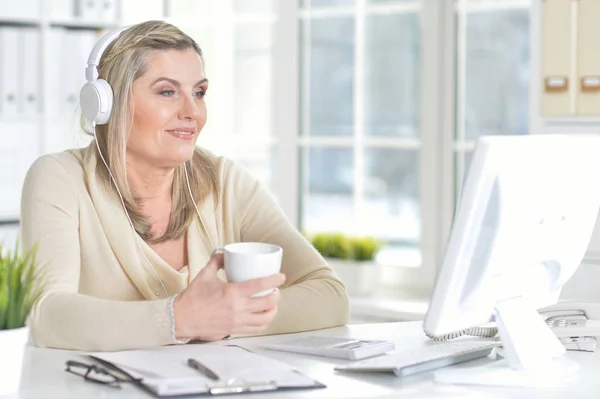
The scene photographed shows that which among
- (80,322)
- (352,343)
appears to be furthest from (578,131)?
(80,322)

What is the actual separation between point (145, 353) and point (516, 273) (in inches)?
24.5

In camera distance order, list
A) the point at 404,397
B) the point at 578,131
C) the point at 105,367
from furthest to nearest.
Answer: the point at 578,131 → the point at 105,367 → the point at 404,397

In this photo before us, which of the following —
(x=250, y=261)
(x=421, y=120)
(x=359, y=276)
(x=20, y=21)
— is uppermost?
(x=20, y=21)

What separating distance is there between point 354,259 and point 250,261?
225 centimetres

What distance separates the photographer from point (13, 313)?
4.80 ft

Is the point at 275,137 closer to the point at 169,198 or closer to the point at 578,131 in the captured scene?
the point at 578,131

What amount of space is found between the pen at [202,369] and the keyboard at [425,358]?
0.74 feet

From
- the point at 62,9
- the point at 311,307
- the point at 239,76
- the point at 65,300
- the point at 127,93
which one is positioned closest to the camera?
the point at 65,300

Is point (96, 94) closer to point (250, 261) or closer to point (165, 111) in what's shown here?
point (165, 111)

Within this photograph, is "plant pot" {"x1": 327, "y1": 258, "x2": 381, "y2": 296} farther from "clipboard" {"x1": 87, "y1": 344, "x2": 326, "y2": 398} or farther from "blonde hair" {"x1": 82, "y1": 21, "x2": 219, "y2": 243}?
"clipboard" {"x1": 87, "y1": 344, "x2": 326, "y2": 398}

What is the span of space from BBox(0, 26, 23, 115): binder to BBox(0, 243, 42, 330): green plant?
7.43 ft

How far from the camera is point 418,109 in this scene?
382 centimetres

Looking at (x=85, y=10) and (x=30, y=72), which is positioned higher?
(x=85, y=10)

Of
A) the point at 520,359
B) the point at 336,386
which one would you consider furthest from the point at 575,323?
the point at 336,386
